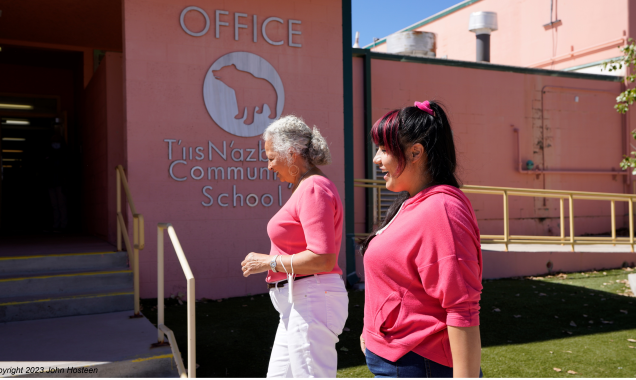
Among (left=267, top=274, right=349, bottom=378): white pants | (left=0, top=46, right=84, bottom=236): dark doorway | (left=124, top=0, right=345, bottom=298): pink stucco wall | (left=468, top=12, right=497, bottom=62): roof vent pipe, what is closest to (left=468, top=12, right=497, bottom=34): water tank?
(left=468, top=12, right=497, bottom=62): roof vent pipe

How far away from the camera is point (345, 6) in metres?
7.45

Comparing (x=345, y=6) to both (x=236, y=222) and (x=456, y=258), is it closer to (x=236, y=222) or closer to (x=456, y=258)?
(x=236, y=222)

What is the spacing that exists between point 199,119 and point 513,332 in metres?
4.43

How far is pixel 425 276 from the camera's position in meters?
1.53

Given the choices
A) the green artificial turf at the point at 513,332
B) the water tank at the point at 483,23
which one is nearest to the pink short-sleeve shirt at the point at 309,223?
the green artificial turf at the point at 513,332

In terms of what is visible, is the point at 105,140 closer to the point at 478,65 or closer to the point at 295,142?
the point at 295,142

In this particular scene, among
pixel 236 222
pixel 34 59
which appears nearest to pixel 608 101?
pixel 236 222

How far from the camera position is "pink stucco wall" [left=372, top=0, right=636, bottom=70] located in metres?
12.4

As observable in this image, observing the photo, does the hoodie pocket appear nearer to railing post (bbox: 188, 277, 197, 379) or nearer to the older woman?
the older woman

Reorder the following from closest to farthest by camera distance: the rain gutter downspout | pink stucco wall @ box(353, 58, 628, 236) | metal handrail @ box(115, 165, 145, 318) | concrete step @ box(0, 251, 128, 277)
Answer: metal handrail @ box(115, 165, 145, 318), concrete step @ box(0, 251, 128, 277), the rain gutter downspout, pink stucco wall @ box(353, 58, 628, 236)

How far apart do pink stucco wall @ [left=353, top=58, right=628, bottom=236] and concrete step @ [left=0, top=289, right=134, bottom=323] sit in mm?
5894

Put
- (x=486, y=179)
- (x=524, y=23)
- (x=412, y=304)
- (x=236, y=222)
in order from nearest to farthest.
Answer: (x=412, y=304) < (x=236, y=222) < (x=486, y=179) < (x=524, y=23)

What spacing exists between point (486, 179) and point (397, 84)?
2757 millimetres

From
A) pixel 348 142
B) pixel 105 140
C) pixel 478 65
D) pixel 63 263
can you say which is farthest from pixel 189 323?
pixel 478 65
